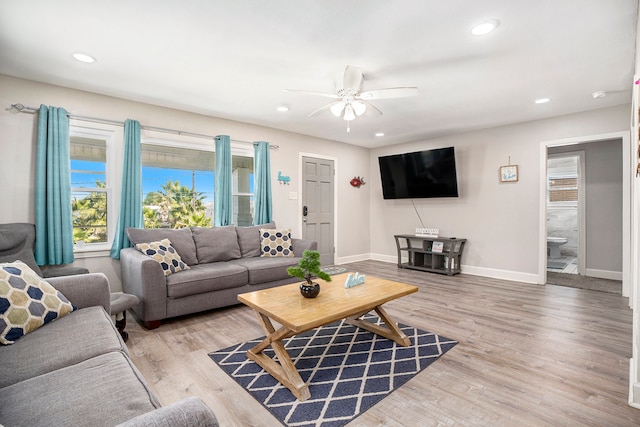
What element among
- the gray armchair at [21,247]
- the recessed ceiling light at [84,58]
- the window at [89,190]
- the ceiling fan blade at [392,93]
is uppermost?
the recessed ceiling light at [84,58]

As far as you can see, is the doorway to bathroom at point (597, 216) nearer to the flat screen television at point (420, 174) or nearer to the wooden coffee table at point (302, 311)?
the flat screen television at point (420, 174)

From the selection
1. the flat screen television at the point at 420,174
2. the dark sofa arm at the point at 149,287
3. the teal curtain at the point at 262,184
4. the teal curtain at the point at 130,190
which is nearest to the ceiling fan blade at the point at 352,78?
the teal curtain at the point at 262,184

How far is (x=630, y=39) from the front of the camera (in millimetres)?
2410

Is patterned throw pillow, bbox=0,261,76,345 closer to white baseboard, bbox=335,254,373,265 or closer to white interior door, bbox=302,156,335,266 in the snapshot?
white interior door, bbox=302,156,335,266

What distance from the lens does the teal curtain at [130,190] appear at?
3564mm

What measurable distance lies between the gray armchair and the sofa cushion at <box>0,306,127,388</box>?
4.44 ft

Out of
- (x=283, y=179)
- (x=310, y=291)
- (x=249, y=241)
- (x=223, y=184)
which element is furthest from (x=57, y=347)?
(x=283, y=179)

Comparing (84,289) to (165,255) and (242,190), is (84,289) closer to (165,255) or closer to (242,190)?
(165,255)

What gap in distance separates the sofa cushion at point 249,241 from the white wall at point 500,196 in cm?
335

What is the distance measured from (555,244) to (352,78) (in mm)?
6192

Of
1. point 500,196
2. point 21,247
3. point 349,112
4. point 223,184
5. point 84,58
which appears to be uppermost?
point 84,58

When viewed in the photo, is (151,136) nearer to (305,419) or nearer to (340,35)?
(340,35)

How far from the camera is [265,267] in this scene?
3660 mm

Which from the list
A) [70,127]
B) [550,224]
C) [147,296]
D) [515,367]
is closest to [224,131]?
[70,127]
